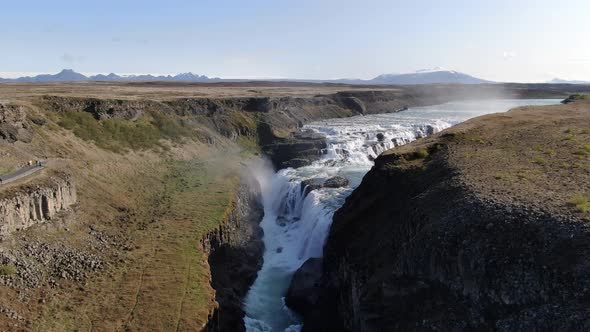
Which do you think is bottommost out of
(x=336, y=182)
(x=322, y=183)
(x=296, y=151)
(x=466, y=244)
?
(x=322, y=183)

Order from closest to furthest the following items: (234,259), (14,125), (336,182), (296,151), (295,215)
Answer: (234,259) → (14,125) → (295,215) → (336,182) → (296,151)

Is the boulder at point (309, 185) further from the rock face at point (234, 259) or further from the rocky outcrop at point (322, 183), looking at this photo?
the rock face at point (234, 259)

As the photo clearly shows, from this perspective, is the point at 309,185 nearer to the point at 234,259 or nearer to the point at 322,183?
the point at 322,183

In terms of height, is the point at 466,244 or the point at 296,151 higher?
the point at 466,244

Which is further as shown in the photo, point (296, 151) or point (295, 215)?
point (296, 151)

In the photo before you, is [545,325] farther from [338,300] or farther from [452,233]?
[338,300]

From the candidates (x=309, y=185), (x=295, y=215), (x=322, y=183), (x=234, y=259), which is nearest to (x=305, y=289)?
(x=234, y=259)

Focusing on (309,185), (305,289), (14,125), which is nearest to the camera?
(305,289)

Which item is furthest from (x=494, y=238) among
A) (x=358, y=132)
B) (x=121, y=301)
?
(x=358, y=132)
